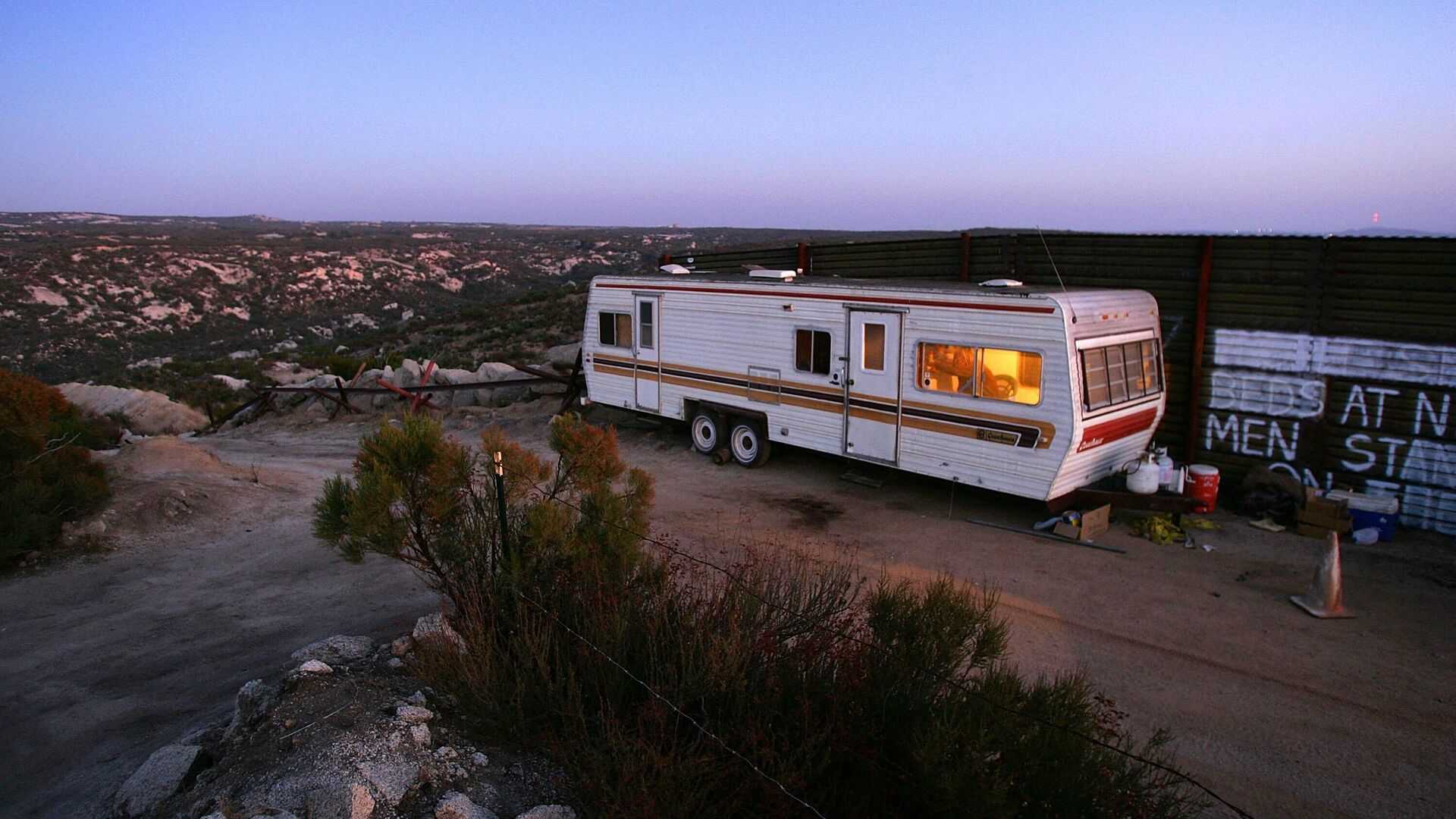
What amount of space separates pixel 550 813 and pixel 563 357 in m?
18.5

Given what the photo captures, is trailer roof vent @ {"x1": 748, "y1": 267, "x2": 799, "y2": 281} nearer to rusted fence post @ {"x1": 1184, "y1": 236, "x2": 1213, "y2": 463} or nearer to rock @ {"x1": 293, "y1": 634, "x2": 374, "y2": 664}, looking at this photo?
rusted fence post @ {"x1": 1184, "y1": 236, "x2": 1213, "y2": 463}

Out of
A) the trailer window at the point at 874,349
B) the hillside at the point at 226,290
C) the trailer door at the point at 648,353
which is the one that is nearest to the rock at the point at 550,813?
the trailer window at the point at 874,349

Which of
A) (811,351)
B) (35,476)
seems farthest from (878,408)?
(35,476)

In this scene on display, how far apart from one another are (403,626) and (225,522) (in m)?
5.21

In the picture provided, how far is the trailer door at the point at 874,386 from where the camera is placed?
→ 10.8 metres

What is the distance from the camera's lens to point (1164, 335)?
445 inches

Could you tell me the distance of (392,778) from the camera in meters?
4.34

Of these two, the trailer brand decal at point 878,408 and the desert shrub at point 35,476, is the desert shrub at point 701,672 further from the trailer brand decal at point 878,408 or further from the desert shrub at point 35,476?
the desert shrub at point 35,476

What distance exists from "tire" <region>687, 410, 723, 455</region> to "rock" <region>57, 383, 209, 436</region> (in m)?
13.3

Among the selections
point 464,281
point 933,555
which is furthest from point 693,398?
point 464,281

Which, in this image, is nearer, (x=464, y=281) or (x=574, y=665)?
(x=574, y=665)

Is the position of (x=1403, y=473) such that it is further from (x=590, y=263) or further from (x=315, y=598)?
(x=590, y=263)

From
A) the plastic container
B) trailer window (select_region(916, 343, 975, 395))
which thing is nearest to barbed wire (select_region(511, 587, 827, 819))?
trailer window (select_region(916, 343, 975, 395))

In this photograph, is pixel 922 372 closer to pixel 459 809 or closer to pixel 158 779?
pixel 459 809
